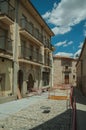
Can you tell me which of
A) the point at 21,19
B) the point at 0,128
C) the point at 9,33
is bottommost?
the point at 0,128

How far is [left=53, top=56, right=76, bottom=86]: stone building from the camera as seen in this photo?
50.4 metres

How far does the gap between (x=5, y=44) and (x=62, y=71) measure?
35.6 m

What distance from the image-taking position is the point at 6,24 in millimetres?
16031

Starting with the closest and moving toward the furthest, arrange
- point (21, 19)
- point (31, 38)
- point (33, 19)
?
point (21, 19), point (31, 38), point (33, 19)

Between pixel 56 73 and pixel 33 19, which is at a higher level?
pixel 33 19

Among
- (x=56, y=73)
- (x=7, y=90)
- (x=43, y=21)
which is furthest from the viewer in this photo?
(x=56, y=73)

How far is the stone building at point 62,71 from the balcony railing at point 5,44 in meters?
34.2

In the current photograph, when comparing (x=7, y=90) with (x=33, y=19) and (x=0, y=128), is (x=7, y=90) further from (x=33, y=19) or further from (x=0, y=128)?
(x=33, y=19)

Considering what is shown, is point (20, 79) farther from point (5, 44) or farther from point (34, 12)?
point (34, 12)

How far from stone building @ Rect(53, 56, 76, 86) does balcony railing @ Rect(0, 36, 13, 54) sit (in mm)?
34215

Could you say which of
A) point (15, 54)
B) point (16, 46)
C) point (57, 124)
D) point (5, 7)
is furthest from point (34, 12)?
point (57, 124)

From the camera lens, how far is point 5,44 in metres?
16.0

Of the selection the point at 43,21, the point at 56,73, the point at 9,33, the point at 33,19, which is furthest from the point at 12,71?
the point at 56,73

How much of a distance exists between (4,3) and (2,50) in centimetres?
393
